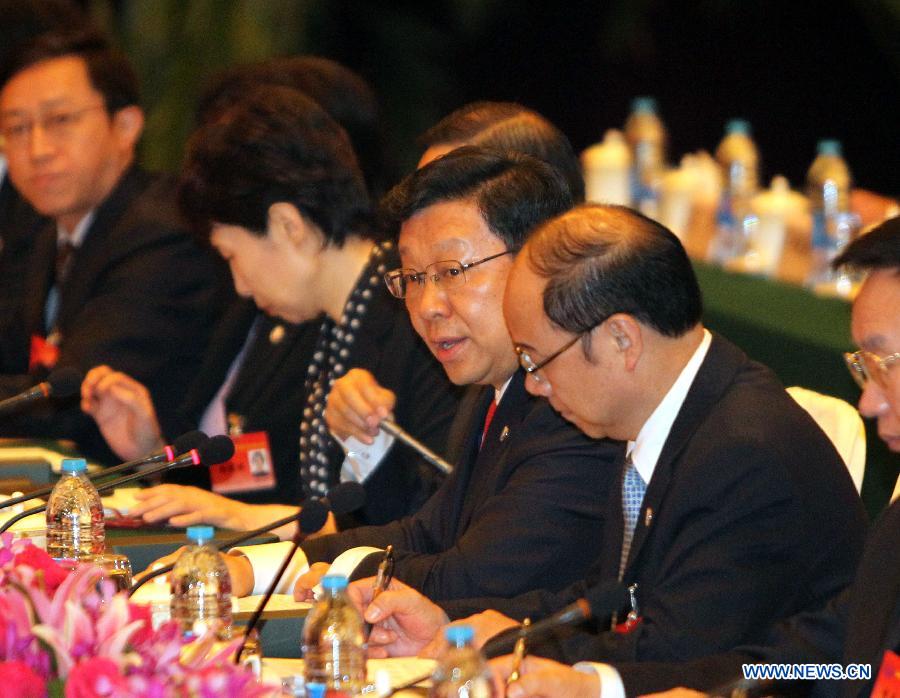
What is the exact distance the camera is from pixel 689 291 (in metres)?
2.12

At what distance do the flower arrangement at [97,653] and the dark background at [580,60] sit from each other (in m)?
4.54

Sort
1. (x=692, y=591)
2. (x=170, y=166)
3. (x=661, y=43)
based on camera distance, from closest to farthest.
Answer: (x=692, y=591), (x=170, y=166), (x=661, y=43)

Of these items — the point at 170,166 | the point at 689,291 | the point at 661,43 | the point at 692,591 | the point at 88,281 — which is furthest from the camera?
the point at 661,43

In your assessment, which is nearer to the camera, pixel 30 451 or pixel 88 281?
pixel 30 451

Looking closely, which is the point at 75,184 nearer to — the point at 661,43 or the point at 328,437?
the point at 328,437

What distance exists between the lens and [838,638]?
1968mm

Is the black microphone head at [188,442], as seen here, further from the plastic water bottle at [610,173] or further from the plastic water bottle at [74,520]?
the plastic water bottle at [610,173]

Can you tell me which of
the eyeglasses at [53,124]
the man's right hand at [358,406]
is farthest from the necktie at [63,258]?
the man's right hand at [358,406]

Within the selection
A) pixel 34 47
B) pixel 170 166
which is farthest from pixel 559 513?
pixel 170 166

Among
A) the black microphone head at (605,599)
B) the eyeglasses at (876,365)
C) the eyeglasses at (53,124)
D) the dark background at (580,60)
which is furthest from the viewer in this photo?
the dark background at (580,60)

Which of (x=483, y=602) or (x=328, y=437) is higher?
(x=328, y=437)

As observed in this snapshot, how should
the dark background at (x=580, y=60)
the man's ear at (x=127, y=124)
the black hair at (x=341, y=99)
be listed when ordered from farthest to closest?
1. the dark background at (x=580, y=60)
2. the man's ear at (x=127, y=124)
3. the black hair at (x=341, y=99)

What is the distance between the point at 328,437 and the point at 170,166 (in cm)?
308

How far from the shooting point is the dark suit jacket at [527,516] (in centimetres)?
235
